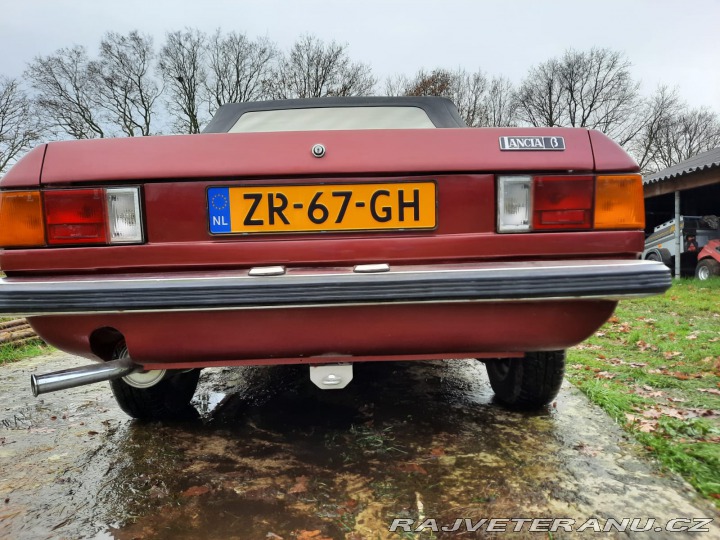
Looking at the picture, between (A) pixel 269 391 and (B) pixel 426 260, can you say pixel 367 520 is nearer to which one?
(B) pixel 426 260

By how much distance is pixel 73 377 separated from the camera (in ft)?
4.91

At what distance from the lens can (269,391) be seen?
2.80 metres

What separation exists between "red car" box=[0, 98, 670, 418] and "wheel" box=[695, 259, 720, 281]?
10.7 meters

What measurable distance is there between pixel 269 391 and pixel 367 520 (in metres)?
1.43

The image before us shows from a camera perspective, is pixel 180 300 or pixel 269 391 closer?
pixel 180 300

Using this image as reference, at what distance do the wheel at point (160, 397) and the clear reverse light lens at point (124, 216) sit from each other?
81cm

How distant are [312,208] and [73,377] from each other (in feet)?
3.09

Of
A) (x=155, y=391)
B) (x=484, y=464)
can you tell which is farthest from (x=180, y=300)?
(x=484, y=464)

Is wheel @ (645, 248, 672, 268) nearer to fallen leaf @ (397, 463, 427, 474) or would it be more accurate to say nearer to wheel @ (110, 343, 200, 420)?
fallen leaf @ (397, 463, 427, 474)

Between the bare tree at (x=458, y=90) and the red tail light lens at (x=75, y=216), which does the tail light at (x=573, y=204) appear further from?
the bare tree at (x=458, y=90)

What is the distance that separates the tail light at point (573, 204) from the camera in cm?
160

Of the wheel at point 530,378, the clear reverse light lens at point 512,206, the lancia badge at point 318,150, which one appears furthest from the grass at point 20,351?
the clear reverse light lens at point 512,206

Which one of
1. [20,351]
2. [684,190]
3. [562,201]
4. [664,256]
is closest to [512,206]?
[562,201]

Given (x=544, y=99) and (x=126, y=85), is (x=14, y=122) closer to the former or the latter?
(x=126, y=85)
